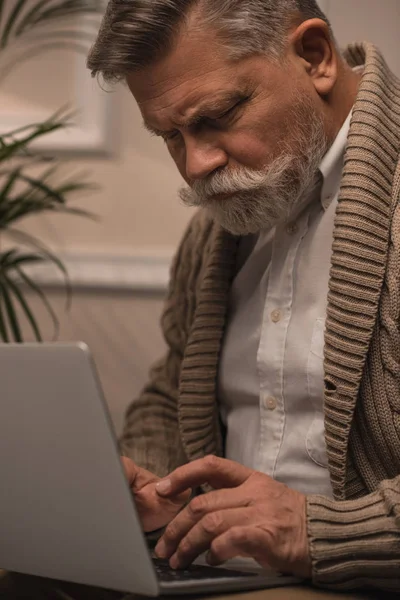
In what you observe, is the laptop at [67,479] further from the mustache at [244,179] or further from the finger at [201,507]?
the mustache at [244,179]

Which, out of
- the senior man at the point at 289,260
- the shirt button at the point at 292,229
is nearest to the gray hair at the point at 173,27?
the senior man at the point at 289,260

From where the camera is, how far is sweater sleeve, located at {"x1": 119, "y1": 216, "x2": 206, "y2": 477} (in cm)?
158

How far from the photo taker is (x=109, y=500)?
82cm

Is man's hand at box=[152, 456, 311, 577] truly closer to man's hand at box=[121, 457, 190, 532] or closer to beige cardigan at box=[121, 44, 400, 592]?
beige cardigan at box=[121, 44, 400, 592]

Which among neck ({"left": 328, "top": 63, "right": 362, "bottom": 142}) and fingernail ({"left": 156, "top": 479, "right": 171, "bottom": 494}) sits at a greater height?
neck ({"left": 328, "top": 63, "right": 362, "bottom": 142})

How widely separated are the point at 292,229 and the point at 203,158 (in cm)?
22

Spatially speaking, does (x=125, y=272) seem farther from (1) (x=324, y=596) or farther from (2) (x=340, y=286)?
(1) (x=324, y=596)

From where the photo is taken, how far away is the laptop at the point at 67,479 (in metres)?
0.80

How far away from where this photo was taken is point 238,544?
0.97m

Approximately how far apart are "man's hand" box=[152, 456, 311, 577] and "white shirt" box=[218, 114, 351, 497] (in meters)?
0.30

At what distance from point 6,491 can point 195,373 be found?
63cm

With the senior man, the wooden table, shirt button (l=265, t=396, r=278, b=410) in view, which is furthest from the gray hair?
the wooden table

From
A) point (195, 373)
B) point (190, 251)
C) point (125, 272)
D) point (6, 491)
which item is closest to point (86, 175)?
point (125, 272)

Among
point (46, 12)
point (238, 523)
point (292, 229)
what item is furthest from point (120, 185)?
point (238, 523)
